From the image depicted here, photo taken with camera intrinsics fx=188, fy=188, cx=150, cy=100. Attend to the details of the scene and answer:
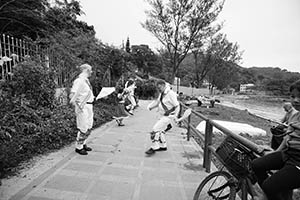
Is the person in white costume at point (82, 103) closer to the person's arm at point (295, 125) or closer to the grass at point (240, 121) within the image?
the grass at point (240, 121)

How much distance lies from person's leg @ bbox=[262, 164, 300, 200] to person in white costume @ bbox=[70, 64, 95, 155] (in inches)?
119

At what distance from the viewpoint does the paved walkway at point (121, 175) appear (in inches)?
92.1

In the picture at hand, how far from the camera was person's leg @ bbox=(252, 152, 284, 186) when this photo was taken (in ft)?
4.78

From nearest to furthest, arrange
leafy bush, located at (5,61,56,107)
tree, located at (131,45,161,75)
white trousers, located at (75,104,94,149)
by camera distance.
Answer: white trousers, located at (75,104,94,149)
leafy bush, located at (5,61,56,107)
tree, located at (131,45,161,75)

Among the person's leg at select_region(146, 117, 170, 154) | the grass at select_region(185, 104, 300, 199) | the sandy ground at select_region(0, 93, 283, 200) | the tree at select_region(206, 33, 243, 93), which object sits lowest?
the grass at select_region(185, 104, 300, 199)

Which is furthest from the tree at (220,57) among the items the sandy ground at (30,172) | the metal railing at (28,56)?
the sandy ground at (30,172)

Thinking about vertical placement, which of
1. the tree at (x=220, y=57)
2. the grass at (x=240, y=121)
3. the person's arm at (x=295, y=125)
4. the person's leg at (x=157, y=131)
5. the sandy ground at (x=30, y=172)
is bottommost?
the grass at (x=240, y=121)

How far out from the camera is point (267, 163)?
147 centimetres

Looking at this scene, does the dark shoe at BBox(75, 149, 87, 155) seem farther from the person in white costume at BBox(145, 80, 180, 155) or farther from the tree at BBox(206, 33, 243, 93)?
the tree at BBox(206, 33, 243, 93)

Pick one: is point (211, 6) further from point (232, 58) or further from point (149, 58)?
point (149, 58)

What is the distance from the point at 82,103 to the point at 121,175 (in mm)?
1475

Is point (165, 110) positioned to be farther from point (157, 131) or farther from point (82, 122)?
point (82, 122)

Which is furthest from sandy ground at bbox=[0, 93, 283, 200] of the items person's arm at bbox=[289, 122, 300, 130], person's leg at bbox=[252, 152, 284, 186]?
person's arm at bbox=[289, 122, 300, 130]

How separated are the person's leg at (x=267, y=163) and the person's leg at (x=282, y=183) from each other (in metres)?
0.08
